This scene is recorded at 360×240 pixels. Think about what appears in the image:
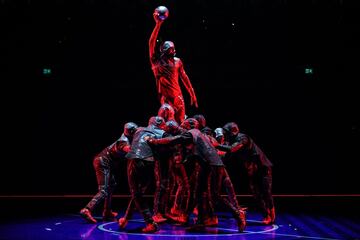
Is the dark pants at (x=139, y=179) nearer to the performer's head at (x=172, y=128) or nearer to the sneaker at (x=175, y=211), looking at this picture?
the performer's head at (x=172, y=128)

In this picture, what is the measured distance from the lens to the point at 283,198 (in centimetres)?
1134

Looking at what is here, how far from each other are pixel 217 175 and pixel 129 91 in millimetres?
6310

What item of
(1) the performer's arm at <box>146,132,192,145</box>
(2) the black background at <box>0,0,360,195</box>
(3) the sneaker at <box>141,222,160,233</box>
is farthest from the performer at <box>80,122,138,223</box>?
(2) the black background at <box>0,0,360,195</box>

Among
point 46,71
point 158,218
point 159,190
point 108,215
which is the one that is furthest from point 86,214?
point 46,71

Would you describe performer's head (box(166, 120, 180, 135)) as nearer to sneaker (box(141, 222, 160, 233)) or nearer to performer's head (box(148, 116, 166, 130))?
performer's head (box(148, 116, 166, 130))

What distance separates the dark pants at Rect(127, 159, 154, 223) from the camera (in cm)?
648

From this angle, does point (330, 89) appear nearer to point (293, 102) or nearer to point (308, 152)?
point (293, 102)

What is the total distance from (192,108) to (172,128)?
6.05 metres

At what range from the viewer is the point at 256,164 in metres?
7.78

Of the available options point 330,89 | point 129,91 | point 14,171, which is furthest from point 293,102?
point 14,171

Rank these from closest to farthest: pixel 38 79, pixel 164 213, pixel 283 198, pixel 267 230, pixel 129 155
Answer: pixel 129 155 → pixel 267 230 → pixel 164 213 → pixel 283 198 → pixel 38 79

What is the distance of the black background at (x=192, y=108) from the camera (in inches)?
468

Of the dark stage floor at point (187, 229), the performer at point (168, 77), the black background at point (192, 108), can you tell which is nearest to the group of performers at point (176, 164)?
the performer at point (168, 77)

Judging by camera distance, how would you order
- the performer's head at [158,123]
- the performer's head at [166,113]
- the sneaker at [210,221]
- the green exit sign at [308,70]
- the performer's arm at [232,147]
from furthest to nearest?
the green exit sign at [308,70], the performer's arm at [232,147], the performer's head at [166,113], the sneaker at [210,221], the performer's head at [158,123]
